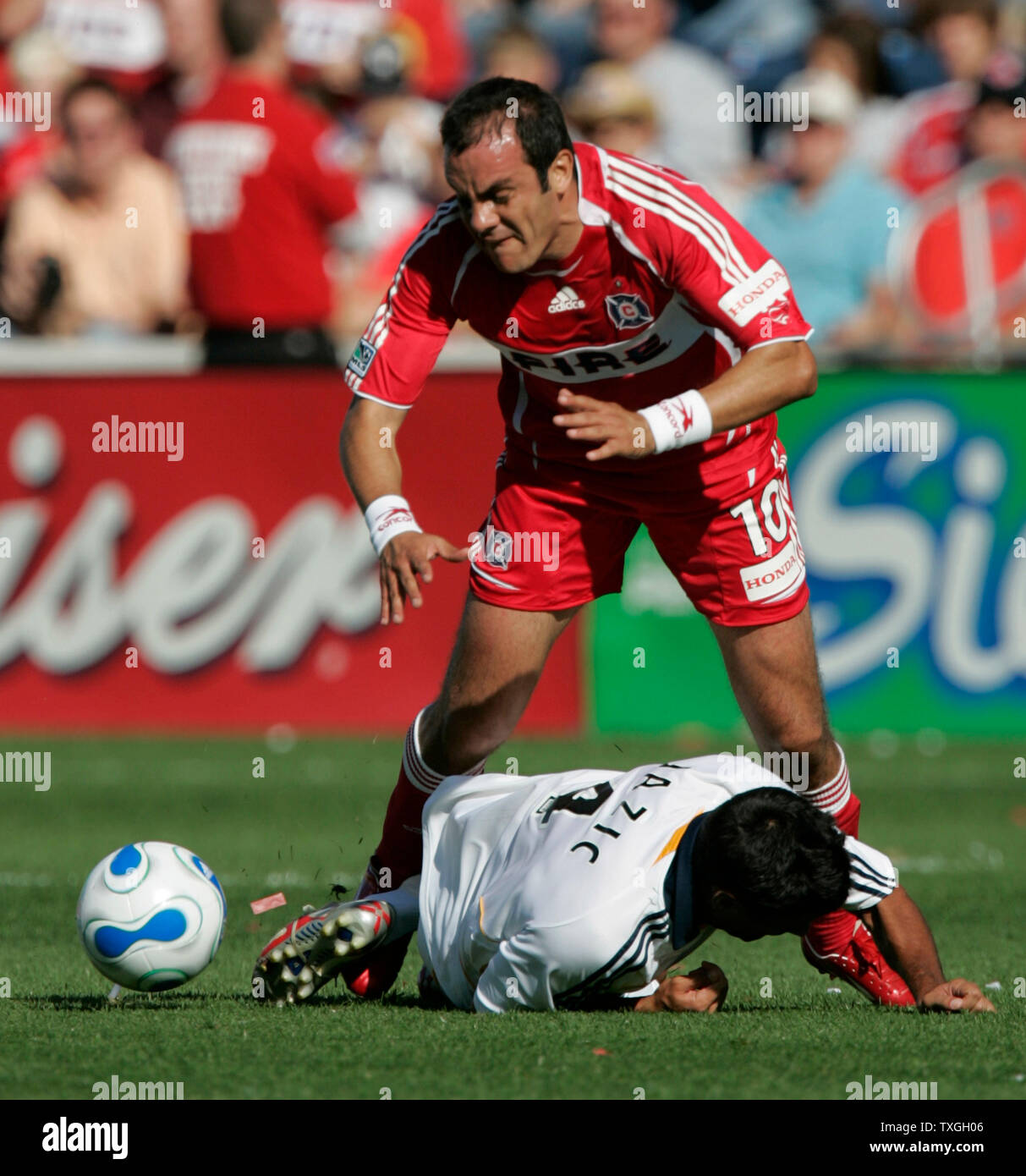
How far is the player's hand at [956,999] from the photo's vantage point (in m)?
4.86

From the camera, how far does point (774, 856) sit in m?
4.43

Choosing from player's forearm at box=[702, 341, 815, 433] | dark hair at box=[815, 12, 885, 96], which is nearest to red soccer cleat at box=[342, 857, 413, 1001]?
player's forearm at box=[702, 341, 815, 433]

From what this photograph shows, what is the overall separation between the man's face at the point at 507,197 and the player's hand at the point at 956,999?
6.92 feet

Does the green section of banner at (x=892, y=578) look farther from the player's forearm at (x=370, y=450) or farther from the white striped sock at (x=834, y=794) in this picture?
the player's forearm at (x=370, y=450)

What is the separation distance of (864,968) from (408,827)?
133 cm

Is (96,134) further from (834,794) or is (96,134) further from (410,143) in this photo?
(834,794)

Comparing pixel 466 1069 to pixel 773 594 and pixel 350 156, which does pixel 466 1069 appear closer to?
pixel 773 594

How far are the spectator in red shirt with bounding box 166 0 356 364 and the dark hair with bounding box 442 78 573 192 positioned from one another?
615 cm

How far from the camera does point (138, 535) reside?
10.9 meters

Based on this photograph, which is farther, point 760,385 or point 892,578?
point 892,578

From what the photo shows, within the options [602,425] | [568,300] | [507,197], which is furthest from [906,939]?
[507,197]

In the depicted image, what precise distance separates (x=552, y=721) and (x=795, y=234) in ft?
10.3

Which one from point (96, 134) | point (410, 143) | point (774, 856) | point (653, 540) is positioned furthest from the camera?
point (410, 143)

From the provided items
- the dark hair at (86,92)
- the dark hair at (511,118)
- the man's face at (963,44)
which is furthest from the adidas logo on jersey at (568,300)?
the man's face at (963,44)
